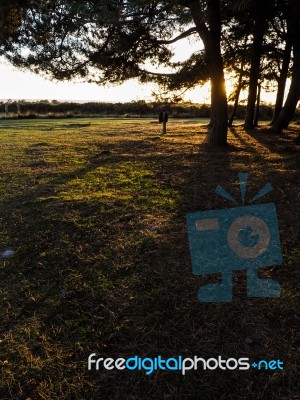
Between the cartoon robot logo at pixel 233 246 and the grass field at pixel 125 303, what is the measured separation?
0.08 meters

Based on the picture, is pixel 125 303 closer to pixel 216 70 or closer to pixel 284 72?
pixel 216 70

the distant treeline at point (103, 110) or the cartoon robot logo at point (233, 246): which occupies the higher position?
the distant treeline at point (103, 110)

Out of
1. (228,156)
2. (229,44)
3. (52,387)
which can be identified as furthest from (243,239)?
(229,44)

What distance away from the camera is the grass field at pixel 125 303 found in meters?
1.65

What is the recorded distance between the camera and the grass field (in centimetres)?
165

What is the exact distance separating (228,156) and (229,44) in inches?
298

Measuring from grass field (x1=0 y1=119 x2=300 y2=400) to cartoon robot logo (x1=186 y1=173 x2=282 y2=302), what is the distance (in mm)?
83

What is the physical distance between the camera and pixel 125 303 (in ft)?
7.39

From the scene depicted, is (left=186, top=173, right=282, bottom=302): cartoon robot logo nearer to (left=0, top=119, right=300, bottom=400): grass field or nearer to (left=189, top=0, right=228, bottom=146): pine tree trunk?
(left=0, top=119, right=300, bottom=400): grass field

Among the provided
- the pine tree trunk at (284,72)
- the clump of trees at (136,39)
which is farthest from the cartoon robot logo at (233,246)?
the pine tree trunk at (284,72)

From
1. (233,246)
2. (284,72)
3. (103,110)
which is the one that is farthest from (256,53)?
(103,110)

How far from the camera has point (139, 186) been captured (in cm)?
521

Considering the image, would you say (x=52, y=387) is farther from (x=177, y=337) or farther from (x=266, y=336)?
(x=266, y=336)

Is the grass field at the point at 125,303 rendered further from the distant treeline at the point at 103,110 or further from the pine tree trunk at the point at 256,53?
the distant treeline at the point at 103,110
